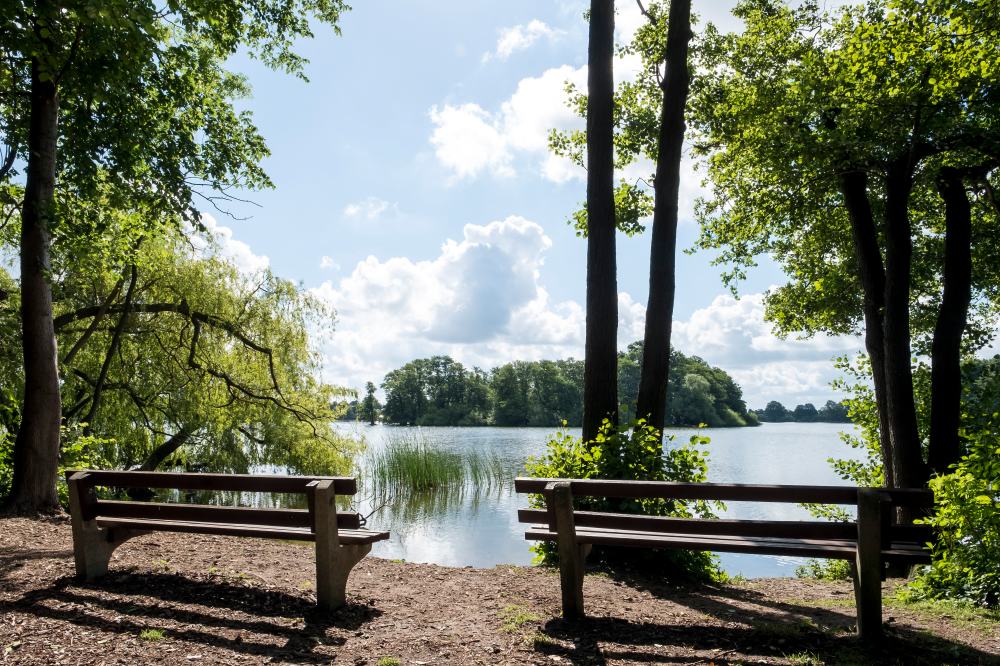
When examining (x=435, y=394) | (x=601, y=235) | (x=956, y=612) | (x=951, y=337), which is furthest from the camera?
(x=435, y=394)

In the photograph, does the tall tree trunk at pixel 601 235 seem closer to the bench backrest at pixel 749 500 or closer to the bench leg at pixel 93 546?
the bench backrest at pixel 749 500

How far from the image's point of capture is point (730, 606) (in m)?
5.58

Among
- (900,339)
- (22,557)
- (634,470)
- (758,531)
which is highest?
(900,339)

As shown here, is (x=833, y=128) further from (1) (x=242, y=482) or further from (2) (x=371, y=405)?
(2) (x=371, y=405)

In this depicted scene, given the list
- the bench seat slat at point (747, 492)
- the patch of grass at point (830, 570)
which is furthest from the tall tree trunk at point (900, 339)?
the bench seat slat at point (747, 492)

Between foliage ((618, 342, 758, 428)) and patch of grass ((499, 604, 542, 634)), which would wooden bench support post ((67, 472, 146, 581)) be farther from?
foliage ((618, 342, 758, 428))

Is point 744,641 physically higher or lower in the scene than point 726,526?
lower

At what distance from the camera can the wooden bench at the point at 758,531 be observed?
13.9 ft

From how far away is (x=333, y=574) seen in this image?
15.7ft

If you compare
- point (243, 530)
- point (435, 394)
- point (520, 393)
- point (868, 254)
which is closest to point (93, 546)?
point (243, 530)

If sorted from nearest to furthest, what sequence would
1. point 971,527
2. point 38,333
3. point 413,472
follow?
point 971,527 < point 38,333 < point 413,472

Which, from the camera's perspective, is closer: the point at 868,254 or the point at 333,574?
the point at 333,574

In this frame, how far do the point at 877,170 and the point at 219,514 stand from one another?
365 inches

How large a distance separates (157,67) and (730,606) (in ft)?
32.0
